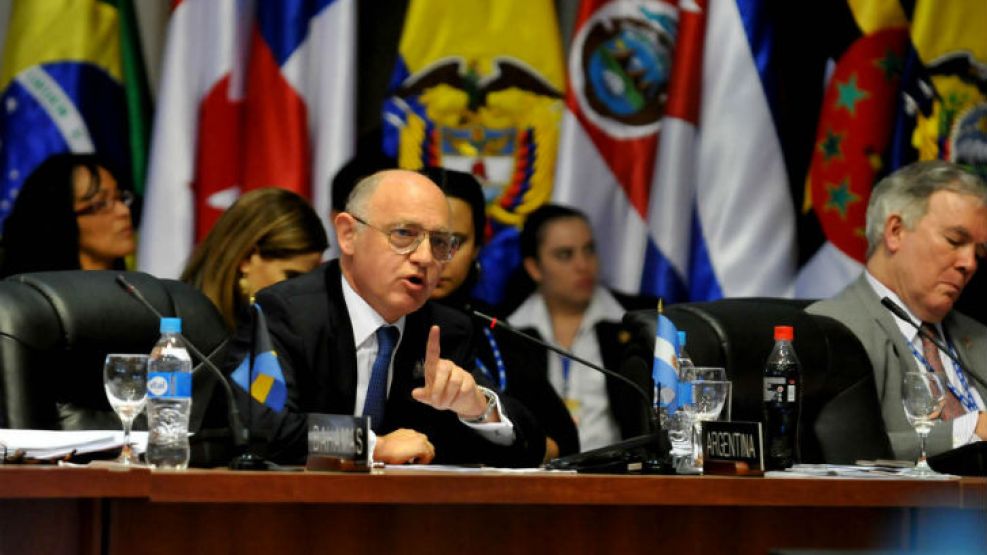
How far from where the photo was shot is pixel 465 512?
7.40 ft

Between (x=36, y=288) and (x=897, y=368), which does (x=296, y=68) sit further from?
(x=897, y=368)

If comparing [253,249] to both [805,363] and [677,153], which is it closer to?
[805,363]

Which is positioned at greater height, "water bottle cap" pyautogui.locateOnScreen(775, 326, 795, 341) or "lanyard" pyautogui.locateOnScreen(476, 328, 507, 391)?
"water bottle cap" pyautogui.locateOnScreen(775, 326, 795, 341)

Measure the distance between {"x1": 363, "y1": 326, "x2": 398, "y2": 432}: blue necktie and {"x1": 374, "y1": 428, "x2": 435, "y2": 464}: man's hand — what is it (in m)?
0.37

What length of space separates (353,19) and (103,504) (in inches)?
119

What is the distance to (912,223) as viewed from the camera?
3.96m

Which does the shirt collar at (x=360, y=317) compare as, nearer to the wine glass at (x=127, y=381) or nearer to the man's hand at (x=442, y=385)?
the man's hand at (x=442, y=385)

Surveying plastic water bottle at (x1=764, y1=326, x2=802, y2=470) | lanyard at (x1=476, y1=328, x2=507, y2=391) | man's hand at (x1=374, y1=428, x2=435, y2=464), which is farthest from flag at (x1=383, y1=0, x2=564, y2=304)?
man's hand at (x1=374, y1=428, x2=435, y2=464)

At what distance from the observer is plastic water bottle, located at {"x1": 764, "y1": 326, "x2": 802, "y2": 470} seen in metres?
3.00

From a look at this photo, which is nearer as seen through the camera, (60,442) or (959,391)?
(60,442)

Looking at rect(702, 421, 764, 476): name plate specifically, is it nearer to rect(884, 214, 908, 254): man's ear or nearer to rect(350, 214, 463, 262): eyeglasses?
rect(350, 214, 463, 262): eyeglasses

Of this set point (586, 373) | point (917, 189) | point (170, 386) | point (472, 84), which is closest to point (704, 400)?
point (170, 386)

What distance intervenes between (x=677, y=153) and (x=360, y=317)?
2.09m

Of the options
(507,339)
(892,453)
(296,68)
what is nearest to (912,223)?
(892,453)
